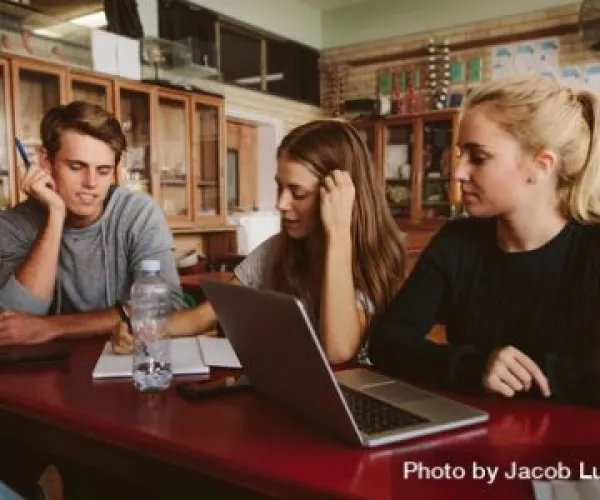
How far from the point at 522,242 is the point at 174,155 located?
3.46 meters

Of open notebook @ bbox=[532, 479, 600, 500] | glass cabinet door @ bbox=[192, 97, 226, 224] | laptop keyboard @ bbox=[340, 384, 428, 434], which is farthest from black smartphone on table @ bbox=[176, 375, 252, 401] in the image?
glass cabinet door @ bbox=[192, 97, 226, 224]

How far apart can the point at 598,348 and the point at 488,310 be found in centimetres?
20

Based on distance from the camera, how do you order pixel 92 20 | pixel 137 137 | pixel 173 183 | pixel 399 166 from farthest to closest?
pixel 399 166 → pixel 173 183 → pixel 137 137 → pixel 92 20

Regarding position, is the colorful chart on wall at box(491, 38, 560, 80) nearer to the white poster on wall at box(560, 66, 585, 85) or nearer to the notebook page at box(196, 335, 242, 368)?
the white poster on wall at box(560, 66, 585, 85)

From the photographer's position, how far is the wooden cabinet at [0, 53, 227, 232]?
10.5ft

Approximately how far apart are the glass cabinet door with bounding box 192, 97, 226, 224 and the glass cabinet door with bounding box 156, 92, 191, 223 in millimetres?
78

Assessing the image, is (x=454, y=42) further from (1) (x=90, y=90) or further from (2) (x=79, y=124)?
(2) (x=79, y=124)

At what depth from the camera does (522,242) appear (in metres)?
1.18

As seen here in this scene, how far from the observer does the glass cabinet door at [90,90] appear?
356cm

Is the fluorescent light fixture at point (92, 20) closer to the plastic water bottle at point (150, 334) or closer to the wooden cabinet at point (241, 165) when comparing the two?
the wooden cabinet at point (241, 165)

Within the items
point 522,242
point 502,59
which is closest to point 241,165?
point 502,59

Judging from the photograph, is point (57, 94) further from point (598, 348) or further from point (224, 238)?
point (598, 348)

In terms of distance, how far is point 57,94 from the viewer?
348cm

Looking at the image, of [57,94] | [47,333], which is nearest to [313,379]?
[47,333]
